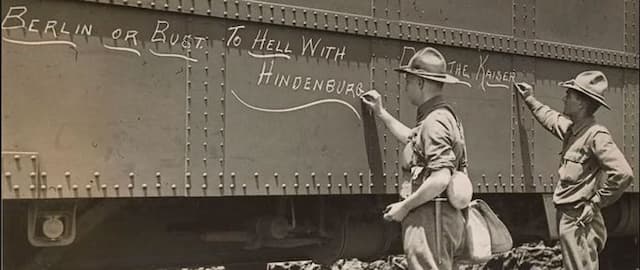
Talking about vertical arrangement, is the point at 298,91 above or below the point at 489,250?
above

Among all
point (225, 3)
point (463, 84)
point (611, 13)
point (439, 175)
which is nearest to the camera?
point (439, 175)

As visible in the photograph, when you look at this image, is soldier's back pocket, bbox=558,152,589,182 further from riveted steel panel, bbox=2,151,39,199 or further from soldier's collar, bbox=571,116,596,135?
riveted steel panel, bbox=2,151,39,199

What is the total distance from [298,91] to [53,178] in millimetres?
1675

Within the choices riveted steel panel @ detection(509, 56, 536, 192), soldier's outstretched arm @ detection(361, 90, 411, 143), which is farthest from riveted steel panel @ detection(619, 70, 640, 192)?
soldier's outstretched arm @ detection(361, 90, 411, 143)

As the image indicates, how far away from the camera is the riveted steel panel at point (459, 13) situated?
6.06m

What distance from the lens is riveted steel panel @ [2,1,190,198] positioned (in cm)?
446

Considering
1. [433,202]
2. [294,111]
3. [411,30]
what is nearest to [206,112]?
[294,111]

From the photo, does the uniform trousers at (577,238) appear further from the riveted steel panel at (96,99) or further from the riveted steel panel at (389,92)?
Answer: the riveted steel panel at (96,99)

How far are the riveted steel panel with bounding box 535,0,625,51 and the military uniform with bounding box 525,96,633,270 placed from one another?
1093mm

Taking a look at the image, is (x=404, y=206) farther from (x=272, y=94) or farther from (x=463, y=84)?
(x=463, y=84)

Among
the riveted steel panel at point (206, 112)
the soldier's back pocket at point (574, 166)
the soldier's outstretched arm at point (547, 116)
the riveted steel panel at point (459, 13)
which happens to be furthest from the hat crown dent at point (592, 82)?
the riveted steel panel at point (206, 112)

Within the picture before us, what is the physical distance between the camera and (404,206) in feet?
16.2

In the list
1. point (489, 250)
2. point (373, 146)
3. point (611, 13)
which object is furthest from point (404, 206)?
point (611, 13)

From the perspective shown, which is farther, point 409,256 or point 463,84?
point 463,84
